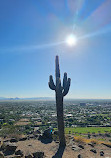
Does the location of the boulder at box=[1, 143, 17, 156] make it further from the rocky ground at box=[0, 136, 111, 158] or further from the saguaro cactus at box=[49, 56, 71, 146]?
the saguaro cactus at box=[49, 56, 71, 146]

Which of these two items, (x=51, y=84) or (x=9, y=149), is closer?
(x=9, y=149)

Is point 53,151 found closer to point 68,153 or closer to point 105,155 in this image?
A: point 68,153

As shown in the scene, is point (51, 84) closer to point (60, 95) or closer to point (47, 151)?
point (60, 95)

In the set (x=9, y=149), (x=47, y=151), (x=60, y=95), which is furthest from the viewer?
(x=60, y=95)

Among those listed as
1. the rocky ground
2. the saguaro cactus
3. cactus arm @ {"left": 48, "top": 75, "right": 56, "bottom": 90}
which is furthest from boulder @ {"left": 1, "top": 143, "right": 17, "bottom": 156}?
cactus arm @ {"left": 48, "top": 75, "right": 56, "bottom": 90}

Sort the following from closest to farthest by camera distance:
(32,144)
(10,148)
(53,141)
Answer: (10,148) < (32,144) < (53,141)

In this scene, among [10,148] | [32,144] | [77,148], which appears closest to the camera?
[10,148]

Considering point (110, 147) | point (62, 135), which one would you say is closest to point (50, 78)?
point (62, 135)

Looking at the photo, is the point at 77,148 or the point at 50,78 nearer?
the point at 77,148

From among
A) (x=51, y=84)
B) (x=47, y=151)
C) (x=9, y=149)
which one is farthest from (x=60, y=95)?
(x=9, y=149)

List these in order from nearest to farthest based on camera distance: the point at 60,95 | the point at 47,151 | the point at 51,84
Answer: the point at 47,151 < the point at 60,95 < the point at 51,84

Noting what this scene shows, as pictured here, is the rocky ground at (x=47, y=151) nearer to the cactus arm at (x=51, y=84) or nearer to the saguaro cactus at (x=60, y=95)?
the saguaro cactus at (x=60, y=95)
